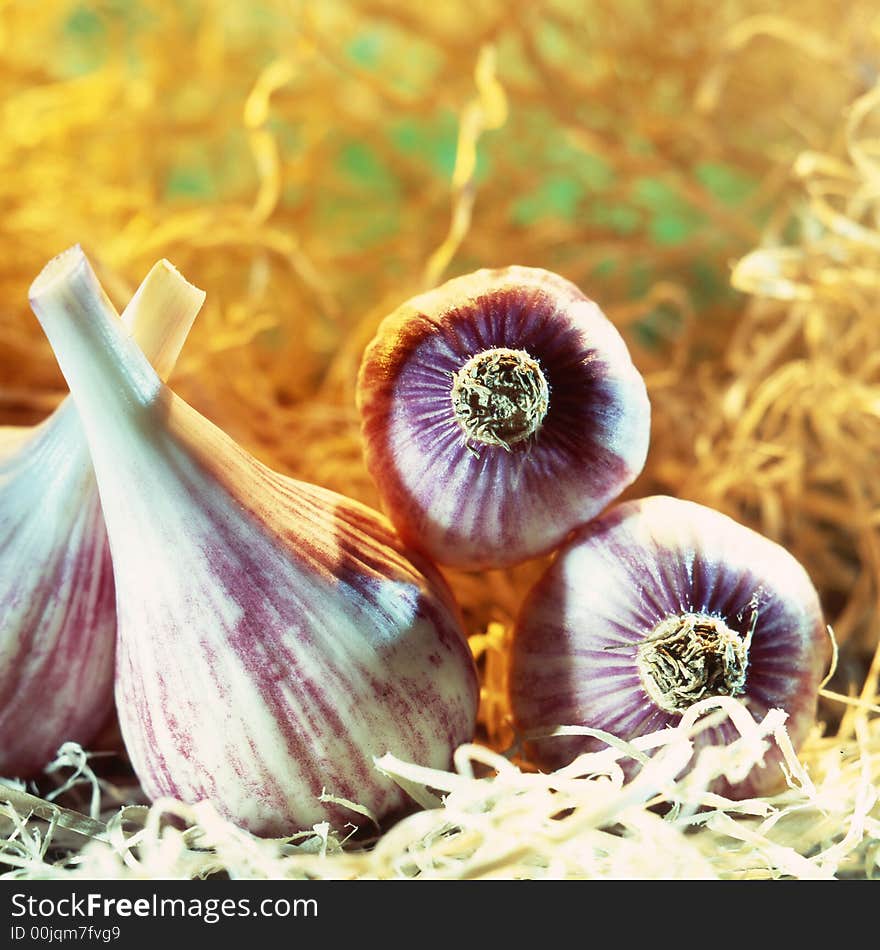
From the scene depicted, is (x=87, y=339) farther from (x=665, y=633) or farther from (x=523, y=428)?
(x=665, y=633)

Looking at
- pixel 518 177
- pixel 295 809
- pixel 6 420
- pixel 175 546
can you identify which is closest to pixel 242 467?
pixel 175 546

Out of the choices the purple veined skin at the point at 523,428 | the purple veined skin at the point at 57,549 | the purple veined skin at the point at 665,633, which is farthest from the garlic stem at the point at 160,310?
the purple veined skin at the point at 665,633

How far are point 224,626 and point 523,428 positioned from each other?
18 cm

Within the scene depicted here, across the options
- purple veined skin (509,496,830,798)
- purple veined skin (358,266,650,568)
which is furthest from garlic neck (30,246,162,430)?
purple veined skin (509,496,830,798)

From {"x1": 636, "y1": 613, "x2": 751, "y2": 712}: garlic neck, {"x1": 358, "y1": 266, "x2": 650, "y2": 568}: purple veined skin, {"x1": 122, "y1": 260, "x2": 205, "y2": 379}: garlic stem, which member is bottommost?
{"x1": 636, "y1": 613, "x2": 751, "y2": 712}: garlic neck

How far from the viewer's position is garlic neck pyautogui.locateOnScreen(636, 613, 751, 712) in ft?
1.65

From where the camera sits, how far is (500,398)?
51 centimetres

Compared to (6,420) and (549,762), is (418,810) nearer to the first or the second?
(549,762)

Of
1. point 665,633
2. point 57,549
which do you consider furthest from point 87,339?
point 665,633

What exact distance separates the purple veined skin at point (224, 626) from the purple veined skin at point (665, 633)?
0.08 meters

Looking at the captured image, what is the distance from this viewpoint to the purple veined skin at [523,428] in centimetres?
53

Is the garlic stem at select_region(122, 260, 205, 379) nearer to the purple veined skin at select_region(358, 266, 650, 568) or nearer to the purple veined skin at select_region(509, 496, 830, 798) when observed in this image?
Result: the purple veined skin at select_region(358, 266, 650, 568)

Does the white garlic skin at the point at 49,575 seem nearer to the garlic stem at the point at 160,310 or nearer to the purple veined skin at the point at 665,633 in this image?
the garlic stem at the point at 160,310
